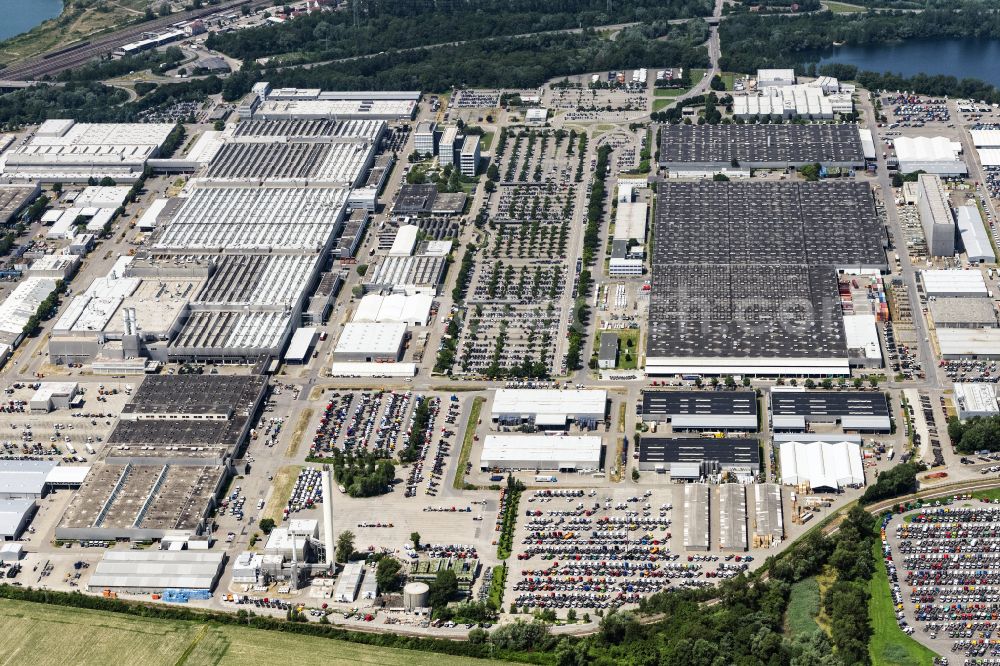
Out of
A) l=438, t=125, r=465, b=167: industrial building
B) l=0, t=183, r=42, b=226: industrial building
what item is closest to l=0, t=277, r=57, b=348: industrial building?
l=0, t=183, r=42, b=226: industrial building

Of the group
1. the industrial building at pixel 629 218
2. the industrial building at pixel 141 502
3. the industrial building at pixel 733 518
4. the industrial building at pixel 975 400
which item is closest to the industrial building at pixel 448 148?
the industrial building at pixel 629 218

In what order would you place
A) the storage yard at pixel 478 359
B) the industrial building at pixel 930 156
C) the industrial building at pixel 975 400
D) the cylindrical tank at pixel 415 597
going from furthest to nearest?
the industrial building at pixel 930 156 → the industrial building at pixel 975 400 → the storage yard at pixel 478 359 → the cylindrical tank at pixel 415 597

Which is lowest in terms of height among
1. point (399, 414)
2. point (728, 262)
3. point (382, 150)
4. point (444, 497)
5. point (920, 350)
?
point (444, 497)

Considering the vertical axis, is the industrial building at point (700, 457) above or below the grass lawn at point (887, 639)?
above

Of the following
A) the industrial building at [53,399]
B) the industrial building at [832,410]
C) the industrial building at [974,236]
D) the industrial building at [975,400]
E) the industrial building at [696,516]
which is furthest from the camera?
the industrial building at [974,236]

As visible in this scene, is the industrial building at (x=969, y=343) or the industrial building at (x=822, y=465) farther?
the industrial building at (x=969, y=343)

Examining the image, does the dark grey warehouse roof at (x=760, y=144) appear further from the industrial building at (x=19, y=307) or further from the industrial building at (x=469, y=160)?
the industrial building at (x=19, y=307)

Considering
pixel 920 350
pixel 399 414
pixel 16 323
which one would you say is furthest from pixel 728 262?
pixel 16 323

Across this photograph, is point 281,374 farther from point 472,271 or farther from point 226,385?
point 472,271
